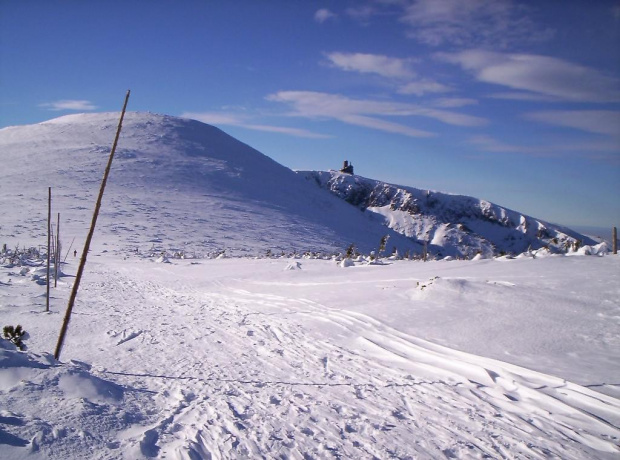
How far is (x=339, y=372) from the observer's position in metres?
5.90

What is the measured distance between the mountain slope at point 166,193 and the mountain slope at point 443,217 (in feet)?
60.8

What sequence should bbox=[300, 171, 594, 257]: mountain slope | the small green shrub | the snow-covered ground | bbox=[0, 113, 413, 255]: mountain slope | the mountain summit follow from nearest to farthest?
the snow-covered ground, the small green shrub, bbox=[0, 113, 413, 255]: mountain slope, the mountain summit, bbox=[300, 171, 594, 257]: mountain slope

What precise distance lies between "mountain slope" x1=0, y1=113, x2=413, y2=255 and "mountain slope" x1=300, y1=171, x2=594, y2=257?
60.8 ft

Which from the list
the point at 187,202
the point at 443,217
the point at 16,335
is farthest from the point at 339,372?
the point at 443,217

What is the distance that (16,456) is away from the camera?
298 cm

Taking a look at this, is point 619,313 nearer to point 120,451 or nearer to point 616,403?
point 616,403

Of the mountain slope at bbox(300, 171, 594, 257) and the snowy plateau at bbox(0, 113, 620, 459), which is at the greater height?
the mountain slope at bbox(300, 171, 594, 257)

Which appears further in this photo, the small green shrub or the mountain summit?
the mountain summit

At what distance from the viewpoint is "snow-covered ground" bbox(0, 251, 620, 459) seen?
380cm

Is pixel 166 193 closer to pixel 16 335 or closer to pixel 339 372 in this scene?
pixel 16 335

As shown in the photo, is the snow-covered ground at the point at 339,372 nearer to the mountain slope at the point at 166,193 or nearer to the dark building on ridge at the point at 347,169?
the mountain slope at the point at 166,193

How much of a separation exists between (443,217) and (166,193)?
4774 cm

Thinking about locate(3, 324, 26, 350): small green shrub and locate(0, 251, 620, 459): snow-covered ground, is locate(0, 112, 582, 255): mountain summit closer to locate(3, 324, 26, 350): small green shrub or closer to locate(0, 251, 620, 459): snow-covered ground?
locate(0, 251, 620, 459): snow-covered ground

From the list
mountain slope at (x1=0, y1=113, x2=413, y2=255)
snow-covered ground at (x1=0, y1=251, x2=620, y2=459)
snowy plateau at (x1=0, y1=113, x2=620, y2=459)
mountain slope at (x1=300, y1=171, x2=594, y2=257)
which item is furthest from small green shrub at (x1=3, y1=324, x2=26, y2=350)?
mountain slope at (x1=300, y1=171, x2=594, y2=257)
